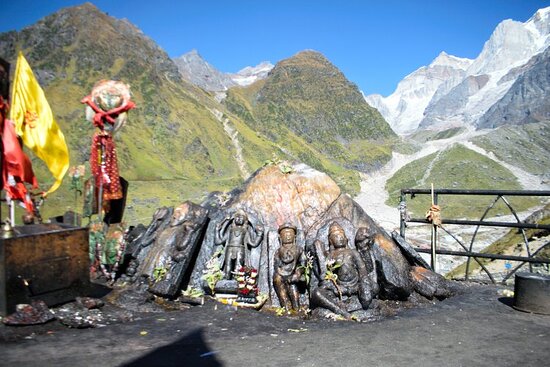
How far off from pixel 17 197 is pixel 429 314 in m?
7.38

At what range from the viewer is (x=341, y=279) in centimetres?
712

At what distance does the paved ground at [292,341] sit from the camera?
4.91m

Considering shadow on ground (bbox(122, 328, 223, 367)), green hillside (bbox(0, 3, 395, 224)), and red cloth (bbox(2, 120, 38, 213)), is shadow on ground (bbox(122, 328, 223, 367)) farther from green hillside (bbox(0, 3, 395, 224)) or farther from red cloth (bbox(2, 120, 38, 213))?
green hillside (bbox(0, 3, 395, 224))

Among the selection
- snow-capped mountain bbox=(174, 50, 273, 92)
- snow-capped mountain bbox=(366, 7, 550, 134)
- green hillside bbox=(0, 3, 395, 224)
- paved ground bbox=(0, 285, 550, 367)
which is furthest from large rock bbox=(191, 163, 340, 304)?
snow-capped mountain bbox=(366, 7, 550, 134)

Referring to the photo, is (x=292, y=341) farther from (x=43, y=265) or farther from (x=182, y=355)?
(x=43, y=265)

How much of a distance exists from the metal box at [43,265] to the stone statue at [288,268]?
308cm

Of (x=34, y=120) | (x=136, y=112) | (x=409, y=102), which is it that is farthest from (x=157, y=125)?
(x=409, y=102)

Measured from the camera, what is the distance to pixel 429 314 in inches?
266

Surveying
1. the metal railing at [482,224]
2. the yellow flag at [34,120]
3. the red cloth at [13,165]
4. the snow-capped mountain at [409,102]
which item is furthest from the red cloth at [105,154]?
the snow-capped mountain at [409,102]

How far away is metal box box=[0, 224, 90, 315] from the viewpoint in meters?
5.99

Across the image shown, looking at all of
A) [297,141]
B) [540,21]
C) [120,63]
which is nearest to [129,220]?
[120,63]

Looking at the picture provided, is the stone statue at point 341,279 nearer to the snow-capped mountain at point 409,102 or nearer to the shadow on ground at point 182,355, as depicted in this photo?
the shadow on ground at point 182,355

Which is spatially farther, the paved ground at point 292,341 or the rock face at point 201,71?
the rock face at point 201,71

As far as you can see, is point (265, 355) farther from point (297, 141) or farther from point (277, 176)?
point (297, 141)
